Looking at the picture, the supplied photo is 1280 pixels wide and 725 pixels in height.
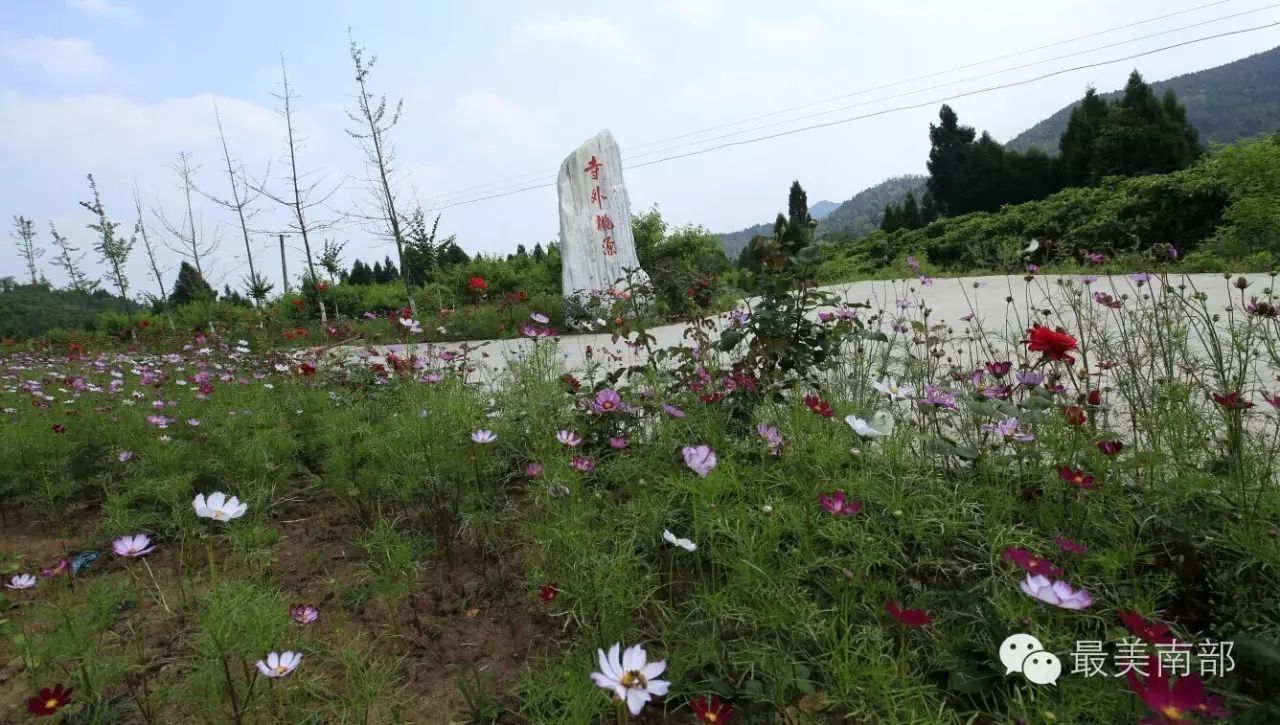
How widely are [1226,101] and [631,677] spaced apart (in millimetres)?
90478

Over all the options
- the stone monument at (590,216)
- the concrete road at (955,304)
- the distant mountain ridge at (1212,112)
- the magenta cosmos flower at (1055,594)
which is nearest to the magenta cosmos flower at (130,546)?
the magenta cosmos flower at (1055,594)

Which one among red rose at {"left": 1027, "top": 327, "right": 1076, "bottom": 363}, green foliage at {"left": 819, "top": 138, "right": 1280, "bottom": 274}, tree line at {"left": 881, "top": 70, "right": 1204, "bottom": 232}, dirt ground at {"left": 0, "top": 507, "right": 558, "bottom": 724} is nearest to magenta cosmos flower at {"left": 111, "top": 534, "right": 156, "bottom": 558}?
dirt ground at {"left": 0, "top": 507, "right": 558, "bottom": 724}

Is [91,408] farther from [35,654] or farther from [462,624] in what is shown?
[462,624]

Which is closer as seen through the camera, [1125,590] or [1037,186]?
[1125,590]

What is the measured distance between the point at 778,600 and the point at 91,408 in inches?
124

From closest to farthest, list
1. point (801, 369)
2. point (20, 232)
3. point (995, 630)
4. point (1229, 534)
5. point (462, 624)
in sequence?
1. point (995, 630)
2. point (1229, 534)
3. point (462, 624)
4. point (801, 369)
5. point (20, 232)

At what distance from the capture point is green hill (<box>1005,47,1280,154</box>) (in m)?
53.8

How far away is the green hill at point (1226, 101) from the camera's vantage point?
5375 cm

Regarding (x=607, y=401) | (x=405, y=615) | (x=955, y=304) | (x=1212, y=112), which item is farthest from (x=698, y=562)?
(x=1212, y=112)

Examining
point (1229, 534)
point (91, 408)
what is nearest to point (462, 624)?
point (1229, 534)

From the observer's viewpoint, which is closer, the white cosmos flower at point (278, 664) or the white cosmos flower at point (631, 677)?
the white cosmos flower at point (631, 677)

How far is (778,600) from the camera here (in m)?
1.09

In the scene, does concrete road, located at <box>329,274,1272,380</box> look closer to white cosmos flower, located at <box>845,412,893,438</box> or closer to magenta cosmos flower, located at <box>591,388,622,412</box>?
magenta cosmos flower, located at <box>591,388,622,412</box>

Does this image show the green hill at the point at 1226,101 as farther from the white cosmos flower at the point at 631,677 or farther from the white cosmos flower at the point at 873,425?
the white cosmos flower at the point at 631,677
